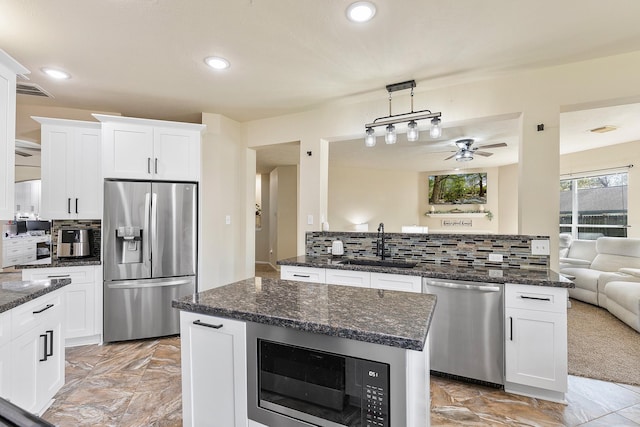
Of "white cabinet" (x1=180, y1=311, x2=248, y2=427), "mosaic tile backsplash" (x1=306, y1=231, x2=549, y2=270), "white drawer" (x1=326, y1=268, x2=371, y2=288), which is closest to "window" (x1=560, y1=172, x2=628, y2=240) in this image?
"mosaic tile backsplash" (x1=306, y1=231, x2=549, y2=270)

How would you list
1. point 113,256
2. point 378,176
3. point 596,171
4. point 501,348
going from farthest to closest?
1. point 378,176
2. point 596,171
3. point 113,256
4. point 501,348

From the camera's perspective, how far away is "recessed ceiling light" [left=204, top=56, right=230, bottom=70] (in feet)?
8.23

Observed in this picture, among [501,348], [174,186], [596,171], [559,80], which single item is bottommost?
[501,348]

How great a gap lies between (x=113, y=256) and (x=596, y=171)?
7570 millimetres

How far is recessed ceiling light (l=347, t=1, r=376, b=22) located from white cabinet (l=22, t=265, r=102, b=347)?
3.29 metres

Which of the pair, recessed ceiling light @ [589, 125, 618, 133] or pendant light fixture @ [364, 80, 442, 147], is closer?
pendant light fixture @ [364, 80, 442, 147]

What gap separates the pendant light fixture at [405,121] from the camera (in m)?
2.88

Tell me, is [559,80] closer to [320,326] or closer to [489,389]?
[489,389]

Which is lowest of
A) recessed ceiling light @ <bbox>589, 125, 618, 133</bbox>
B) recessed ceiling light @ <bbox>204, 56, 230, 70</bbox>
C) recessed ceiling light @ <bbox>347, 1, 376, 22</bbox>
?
recessed ceiling light @ <bbox>589, 125, 618, 133</bbox>

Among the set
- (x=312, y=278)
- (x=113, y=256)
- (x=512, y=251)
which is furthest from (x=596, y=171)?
(x=113, y=256)

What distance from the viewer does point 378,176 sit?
7.56 meters

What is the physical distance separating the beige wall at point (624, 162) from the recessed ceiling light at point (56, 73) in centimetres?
774

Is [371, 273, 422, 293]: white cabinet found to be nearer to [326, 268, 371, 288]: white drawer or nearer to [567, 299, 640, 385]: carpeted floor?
[326, 268, 371, 288]: white drawer

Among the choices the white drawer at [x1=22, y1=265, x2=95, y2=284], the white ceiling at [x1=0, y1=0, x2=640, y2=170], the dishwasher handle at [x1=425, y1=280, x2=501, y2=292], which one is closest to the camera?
the white ceiling at [x1=0, y1=0, x2=640, y2=170]
